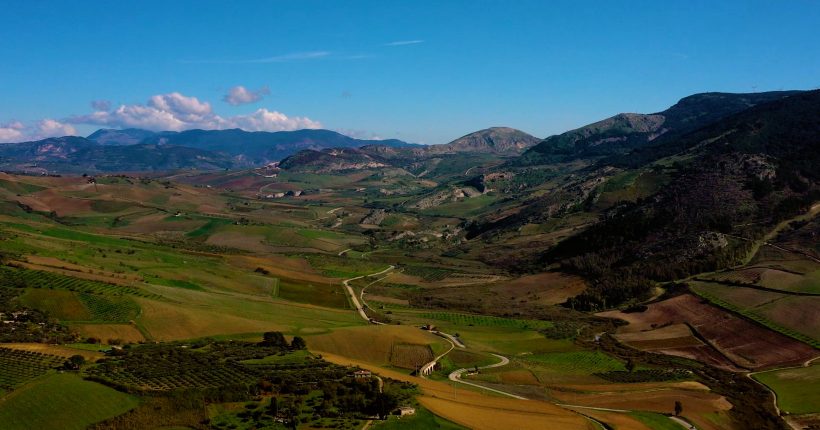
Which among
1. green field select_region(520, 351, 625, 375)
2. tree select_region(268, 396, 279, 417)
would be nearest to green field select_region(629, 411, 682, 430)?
green field select_region(520, 351, 625, 375)

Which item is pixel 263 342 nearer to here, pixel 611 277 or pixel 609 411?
pixel 609 411

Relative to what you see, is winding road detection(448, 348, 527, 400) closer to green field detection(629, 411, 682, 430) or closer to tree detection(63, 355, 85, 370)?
green field detection(629, 411, 682, 430)

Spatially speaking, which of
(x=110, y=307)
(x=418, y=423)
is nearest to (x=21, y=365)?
(x=418, y=423)

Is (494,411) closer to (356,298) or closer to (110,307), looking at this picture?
(110,307)

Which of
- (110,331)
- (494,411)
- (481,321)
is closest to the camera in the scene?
(494,411)

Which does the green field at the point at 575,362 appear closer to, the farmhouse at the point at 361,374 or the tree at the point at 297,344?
the tree at the point at 297,344

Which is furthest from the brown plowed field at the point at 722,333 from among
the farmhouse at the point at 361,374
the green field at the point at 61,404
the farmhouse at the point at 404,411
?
the green field at the point at 61,404

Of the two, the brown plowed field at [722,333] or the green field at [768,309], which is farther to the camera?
the green field at [768,309]
